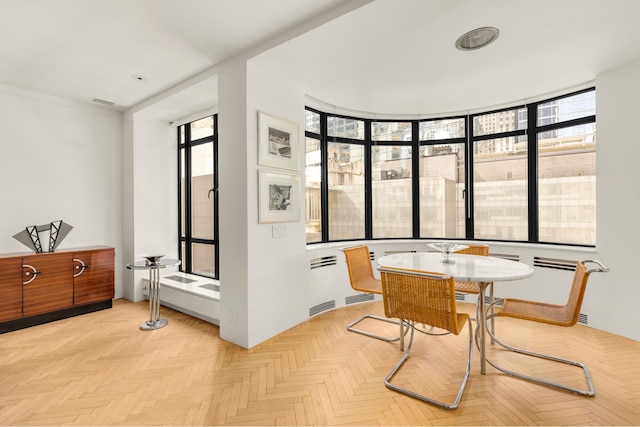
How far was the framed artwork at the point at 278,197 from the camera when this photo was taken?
3160 mm

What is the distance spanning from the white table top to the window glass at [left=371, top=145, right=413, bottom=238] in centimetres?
142

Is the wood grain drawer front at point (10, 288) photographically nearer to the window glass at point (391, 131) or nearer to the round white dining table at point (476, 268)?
the round white dining table at point (476, 268)

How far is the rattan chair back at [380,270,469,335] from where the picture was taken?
7.13 feet

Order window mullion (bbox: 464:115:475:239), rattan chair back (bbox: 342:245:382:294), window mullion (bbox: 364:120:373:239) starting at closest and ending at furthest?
1. rattan chair back (bbox: 342:245:382:294)
2. window mullion (bbox: 464:115:475:239)
3. window mullion (bbox: 364:120:373:239)

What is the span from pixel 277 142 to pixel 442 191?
279cm

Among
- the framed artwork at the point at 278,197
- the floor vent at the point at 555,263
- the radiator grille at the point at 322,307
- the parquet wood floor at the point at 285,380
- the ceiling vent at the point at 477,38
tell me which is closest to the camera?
the parquet wood floor at the point at 285,380

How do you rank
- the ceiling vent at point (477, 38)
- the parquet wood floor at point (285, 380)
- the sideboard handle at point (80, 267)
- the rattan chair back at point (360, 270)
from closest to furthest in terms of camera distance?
1. the parquet wood floor at point (285, 380)
2. the ceiling vent at point (477, 38)
3. the rattan chair back at point (360, 270)
4. the sideboard handle at point (80, 267)

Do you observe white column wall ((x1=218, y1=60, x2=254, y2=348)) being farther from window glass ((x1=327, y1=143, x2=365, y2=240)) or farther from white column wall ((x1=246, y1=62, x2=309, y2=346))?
window glass ((x1=327, y1=143, x2=365, y2=240))

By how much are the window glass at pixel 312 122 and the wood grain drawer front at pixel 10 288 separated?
380 cm

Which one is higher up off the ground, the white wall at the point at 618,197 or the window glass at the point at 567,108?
the window glass at the point at 567,108

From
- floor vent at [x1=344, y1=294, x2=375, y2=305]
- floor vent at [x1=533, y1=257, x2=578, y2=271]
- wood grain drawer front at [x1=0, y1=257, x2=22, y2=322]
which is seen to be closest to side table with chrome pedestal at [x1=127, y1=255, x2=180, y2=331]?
wood grain drawer front at [x1=0, y1=257, x2=22, y2=322]

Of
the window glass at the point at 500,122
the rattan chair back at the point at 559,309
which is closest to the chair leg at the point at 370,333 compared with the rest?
the rattan chair back at the point at 559,309

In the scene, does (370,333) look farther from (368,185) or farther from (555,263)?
(555,263)

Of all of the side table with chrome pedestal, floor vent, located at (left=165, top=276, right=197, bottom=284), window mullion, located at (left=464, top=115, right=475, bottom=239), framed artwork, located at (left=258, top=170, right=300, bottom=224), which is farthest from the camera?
window mullion, located at (left=464, top=115, right=475, bottom=239)
